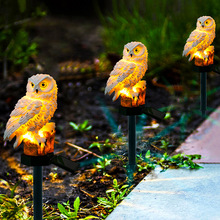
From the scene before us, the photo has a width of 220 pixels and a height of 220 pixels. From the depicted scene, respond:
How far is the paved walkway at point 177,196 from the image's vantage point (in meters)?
3.26

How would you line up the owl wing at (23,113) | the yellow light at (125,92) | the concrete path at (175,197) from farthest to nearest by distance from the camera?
the yellow light at (125,92) < the concrete path at (175,197) < the owl wing at (23,113)

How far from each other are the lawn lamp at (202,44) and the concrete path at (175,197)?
1032mm

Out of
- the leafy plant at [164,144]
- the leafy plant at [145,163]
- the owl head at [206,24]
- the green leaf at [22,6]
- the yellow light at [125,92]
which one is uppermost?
the green leaf at [22,6]

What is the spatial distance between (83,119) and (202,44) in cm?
170

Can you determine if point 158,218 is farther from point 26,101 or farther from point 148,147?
point 148,147

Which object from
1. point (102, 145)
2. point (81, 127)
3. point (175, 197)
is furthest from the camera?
point (81, 127)

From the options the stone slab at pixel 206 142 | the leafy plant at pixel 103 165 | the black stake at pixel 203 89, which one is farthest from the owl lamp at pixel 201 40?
the leafy plant at pixel 103 165

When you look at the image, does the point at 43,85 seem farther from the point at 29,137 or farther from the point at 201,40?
the point at 201,40

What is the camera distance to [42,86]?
2.81m

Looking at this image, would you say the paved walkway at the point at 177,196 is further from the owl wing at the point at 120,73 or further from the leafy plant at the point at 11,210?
the owl wing at the point at 120,73

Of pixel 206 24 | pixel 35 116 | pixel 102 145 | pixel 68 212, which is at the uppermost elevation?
pixel 206 24

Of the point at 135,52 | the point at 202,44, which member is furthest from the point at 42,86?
the point at 202,44

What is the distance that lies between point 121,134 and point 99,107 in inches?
37.8

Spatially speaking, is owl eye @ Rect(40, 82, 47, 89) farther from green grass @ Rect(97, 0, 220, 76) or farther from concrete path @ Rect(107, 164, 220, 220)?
green grass @ Rect(97, 0, 220, 76)
